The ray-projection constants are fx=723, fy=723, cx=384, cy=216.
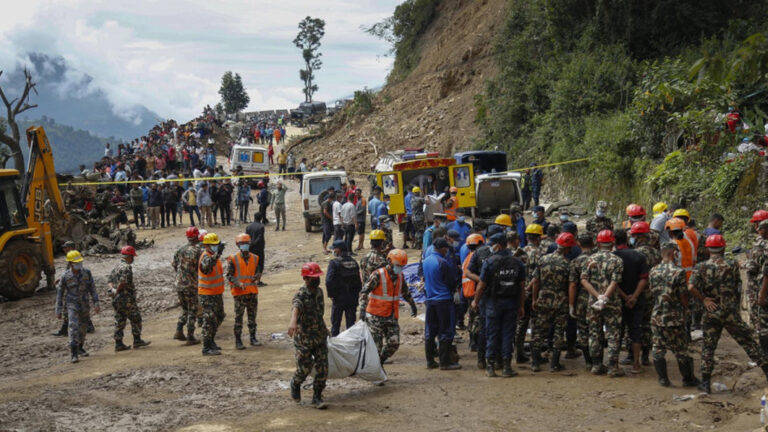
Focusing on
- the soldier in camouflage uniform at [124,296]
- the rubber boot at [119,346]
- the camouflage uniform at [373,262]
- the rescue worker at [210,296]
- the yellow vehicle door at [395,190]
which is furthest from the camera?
the yellow vehicle door at [395,190]

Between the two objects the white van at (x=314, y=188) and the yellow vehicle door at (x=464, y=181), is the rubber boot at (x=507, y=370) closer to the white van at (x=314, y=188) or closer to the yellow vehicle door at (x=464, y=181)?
the yellow vehicle door at (x=464, y=181)

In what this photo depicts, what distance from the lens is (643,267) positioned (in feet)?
29.3

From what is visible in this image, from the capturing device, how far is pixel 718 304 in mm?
8195

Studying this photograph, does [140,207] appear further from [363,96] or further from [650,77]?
[363,96]

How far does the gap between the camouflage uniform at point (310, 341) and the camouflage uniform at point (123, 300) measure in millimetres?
4539

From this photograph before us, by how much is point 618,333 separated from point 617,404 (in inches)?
39.9

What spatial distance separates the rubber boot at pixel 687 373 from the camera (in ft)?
28.1

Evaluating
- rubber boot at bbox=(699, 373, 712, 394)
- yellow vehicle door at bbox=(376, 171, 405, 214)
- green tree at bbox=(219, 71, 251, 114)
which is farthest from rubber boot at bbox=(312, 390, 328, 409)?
green tree at bbox=(219, 71, 251, 114)

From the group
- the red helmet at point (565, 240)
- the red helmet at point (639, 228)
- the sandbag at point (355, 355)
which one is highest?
the red helmet at point (639, 228)

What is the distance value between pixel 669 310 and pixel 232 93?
77449 millimetres

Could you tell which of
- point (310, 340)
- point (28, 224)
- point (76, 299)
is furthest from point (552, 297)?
point (28, 224)

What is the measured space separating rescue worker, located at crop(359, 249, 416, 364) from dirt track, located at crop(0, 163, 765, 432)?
0.54 meters

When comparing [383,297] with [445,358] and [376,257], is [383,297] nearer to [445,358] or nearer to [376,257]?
[376,257]

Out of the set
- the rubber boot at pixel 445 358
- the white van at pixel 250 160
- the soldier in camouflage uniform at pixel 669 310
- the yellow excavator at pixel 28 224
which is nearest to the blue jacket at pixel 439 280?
the rubber boot at pixel 445 358
